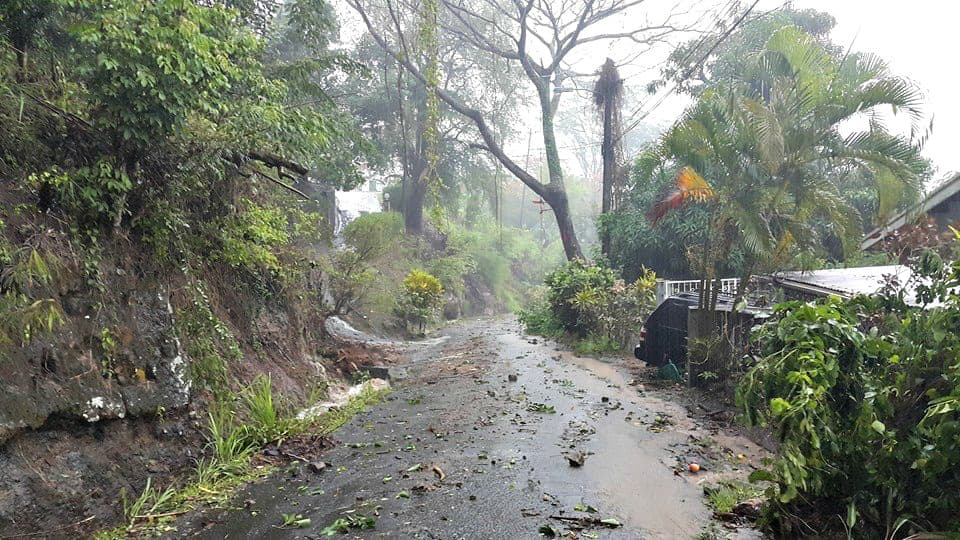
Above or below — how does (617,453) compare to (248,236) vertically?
below

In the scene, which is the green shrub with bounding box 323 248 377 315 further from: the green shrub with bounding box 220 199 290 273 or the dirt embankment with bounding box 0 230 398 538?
the dirt embankment with bounding box 0 230 398 538

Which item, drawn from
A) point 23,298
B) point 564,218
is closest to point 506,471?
point 23,298

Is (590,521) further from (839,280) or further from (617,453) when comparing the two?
(839,280)

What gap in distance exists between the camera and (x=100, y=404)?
4414mm

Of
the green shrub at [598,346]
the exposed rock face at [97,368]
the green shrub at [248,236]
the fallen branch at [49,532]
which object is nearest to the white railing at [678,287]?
the green shrub at [598,346]

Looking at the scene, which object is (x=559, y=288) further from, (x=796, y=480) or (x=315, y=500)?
(x=796, y=480)

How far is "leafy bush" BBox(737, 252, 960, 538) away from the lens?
9.76 ft

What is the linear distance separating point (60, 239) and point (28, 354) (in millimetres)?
1021

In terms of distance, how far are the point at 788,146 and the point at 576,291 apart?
7.32 m

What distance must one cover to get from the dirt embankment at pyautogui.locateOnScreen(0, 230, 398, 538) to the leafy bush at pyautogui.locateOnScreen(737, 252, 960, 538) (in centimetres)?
435

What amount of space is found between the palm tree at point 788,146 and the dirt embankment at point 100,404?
6.72m

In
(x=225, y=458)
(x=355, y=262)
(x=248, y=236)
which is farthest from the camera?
(x=355, y=262)

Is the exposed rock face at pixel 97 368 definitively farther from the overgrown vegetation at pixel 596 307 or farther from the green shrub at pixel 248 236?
the overgrown vegetation at pixel 596 307

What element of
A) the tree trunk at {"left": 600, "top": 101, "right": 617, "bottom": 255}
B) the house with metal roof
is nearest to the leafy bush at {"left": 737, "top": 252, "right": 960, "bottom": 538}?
the house with metal roof
